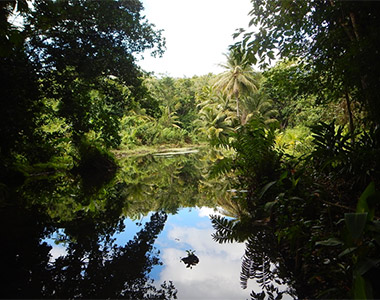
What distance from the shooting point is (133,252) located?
2.13 meters

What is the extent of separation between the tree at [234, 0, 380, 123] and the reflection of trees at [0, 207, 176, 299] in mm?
2490

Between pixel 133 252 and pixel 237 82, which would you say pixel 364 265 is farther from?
pixel 237 82

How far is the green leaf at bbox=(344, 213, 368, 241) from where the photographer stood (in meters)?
1.08

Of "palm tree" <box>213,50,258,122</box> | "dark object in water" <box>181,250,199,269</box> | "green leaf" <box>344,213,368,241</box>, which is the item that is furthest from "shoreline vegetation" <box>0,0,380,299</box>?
"palm tree" <box>213,50,258,122</box>

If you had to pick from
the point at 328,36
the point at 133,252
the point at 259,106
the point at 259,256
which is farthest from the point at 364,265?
the point at 259,106

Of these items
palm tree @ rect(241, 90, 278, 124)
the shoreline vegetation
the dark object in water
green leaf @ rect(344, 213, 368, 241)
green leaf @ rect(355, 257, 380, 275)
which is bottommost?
green leaf @ rect(355, 257, 380, 275)

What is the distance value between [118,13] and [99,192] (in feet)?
14.7

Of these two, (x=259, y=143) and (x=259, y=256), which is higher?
(x=259, y=143)

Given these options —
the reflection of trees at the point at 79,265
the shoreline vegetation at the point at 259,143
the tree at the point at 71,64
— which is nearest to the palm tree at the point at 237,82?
the shoreline vegetation at the point at 259,143

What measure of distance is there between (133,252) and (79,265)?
0.45 m

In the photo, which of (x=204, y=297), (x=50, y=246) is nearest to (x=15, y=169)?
(x=50, y=246)

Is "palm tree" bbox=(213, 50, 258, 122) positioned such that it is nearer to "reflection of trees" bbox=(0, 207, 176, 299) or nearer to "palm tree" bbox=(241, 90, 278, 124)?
"palm tree" bbox=(241, 90, 278, 124)

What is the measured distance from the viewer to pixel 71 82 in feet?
19.9

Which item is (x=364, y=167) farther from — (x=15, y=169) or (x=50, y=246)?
(x=15, y=169)
